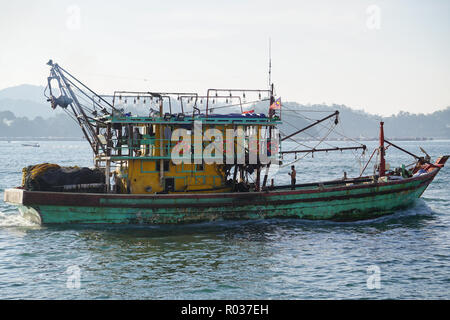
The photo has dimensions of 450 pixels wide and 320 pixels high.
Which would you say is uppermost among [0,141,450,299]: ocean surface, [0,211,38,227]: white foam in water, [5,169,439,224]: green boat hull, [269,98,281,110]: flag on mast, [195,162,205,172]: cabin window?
[269,98,281,110]: flag on mast

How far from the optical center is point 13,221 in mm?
25562

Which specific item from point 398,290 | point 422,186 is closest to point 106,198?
point 398,290

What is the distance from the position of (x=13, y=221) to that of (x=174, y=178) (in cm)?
864

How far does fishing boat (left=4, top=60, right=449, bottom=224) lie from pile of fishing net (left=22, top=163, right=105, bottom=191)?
4 centimetres

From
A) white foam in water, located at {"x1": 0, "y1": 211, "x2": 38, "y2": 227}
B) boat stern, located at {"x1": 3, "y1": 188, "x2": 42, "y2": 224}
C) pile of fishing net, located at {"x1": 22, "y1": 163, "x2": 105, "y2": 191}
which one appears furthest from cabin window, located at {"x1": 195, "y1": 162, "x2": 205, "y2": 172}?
white foam in water, located at {"x1": 0, "y1": 211, "x2": 38, "y2": 227}

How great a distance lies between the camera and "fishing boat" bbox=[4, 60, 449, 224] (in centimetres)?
2231

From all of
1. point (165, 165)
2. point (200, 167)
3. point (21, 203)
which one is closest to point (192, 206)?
point (200, 167)

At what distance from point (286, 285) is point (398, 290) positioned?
3.32 metres

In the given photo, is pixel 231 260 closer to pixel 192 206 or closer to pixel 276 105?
pixel 192 206

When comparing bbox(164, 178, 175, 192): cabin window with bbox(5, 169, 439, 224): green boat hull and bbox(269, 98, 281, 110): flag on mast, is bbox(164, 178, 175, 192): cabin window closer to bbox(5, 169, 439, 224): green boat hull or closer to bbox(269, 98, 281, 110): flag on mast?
bbox(5, 169, 439, 224): green boat hull

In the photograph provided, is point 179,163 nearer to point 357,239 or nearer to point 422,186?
point 357,239

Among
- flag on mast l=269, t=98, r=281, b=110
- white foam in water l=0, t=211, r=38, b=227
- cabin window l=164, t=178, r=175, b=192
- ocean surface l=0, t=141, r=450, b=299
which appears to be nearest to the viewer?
ocean surface l=0, t=141, r=450, b=299

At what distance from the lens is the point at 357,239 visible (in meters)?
21.1

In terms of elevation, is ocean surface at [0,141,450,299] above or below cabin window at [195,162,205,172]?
below
